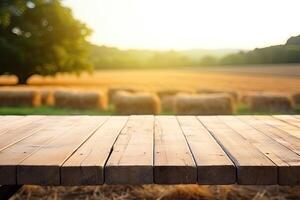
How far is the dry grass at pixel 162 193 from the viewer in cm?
355

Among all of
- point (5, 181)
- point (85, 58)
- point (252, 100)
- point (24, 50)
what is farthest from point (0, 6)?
point (5, 181)

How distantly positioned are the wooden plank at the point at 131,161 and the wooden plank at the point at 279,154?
490mm

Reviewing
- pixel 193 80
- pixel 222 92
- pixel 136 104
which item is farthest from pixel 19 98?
pixel 193 80

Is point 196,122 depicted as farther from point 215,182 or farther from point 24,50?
point 24,50

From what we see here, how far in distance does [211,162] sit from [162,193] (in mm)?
2014

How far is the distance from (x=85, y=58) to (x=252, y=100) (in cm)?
Answer: 1733

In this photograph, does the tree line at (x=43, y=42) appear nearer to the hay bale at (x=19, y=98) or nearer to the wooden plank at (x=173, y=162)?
the hay bale at (x=19, y=98)

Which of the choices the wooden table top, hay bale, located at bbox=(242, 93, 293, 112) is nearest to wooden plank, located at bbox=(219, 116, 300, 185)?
the wooden table top

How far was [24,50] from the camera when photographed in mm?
25406

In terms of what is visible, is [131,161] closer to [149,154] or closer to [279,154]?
[149,154]

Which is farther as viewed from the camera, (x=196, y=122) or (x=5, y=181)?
(x=196, y=122)

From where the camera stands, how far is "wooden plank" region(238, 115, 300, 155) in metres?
2.04

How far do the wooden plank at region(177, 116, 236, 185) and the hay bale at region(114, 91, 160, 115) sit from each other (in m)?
10.3

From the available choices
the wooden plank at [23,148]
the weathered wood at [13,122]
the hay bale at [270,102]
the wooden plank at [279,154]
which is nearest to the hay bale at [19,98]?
the hay bale at [270,102]
